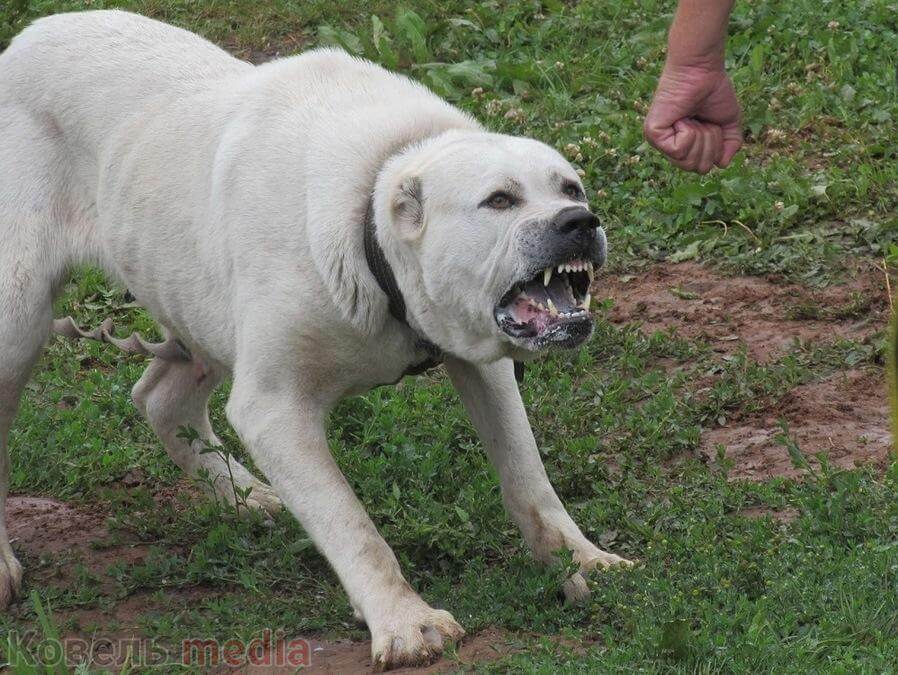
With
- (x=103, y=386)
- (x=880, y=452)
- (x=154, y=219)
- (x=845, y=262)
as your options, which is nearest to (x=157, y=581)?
(x=154, y=219)

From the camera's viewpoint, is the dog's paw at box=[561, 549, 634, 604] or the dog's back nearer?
the dog's paw at box=[561, 549, 634, 604]

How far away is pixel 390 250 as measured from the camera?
4465 mm

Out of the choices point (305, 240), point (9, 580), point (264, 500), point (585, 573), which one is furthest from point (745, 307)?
point (9, 580)

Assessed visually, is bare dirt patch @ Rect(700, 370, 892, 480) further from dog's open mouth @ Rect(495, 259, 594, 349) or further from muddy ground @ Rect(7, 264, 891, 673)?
dog's open mouth @ Rect(495, 259, 594, 349)

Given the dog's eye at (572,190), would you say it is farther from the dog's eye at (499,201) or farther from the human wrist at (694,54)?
the human wrist at (694,54)

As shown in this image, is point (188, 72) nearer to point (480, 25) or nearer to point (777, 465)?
point (777, 465)

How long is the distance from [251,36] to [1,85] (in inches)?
165

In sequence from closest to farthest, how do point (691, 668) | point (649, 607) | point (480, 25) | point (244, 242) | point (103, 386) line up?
point (691, 668), point (649, 607), point (244, 242), point (103, 386), point (480, 25)

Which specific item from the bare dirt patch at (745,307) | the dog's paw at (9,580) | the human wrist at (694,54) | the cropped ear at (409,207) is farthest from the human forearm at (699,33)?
the dog's paw at (9,580)

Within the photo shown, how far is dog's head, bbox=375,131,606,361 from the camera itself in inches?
164

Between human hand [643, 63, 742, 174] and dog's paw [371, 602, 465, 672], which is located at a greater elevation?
human hand [643, 63, 742, 174]

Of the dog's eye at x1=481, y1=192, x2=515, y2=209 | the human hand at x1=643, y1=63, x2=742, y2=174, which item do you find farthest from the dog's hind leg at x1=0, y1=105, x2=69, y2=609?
the human hand at x1=643, y1=63, x2=742, y2=174

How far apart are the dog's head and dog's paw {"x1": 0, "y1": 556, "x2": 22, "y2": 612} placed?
1804 mm

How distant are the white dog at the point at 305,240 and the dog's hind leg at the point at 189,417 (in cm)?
30
